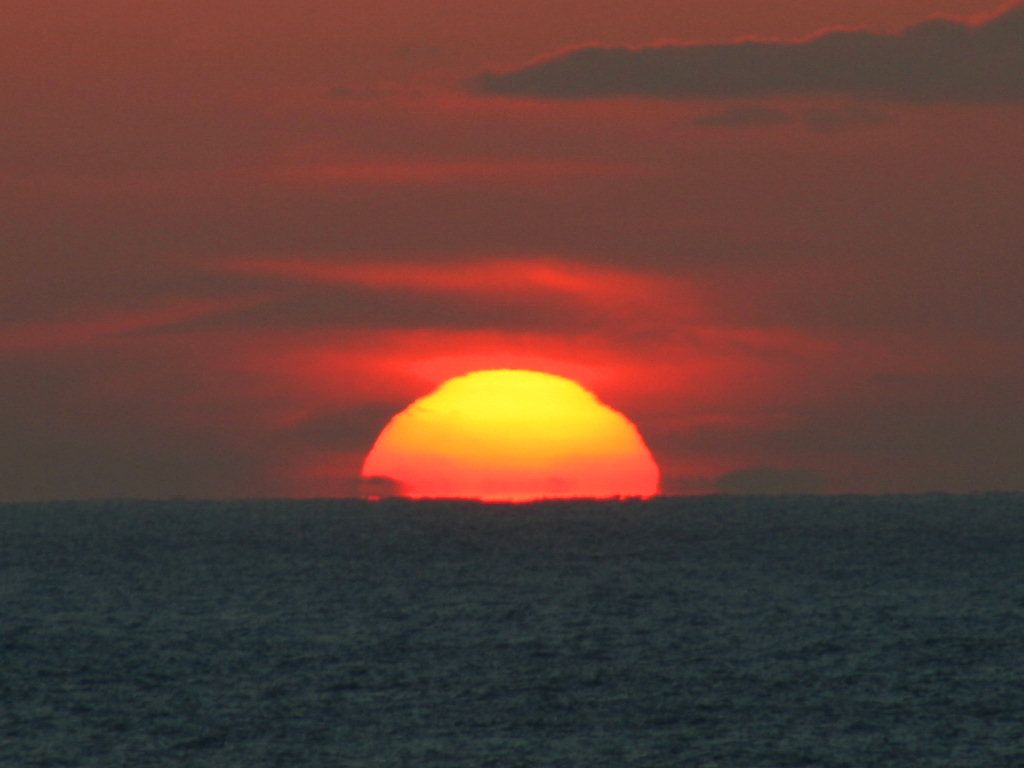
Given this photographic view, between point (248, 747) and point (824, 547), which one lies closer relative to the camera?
point (248, 747)

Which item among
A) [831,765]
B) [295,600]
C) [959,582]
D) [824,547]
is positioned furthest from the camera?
[824,547]

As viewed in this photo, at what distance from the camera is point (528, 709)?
69875 millimetres

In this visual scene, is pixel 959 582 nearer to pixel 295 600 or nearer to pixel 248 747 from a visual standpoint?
pixel 295 600

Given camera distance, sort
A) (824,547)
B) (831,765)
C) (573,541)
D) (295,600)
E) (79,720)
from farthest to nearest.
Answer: (573,541) < (824,547) < (295,600) < (79,720) < (831,765)

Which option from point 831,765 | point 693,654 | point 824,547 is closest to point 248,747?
point 831,765

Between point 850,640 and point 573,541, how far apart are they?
256 ft

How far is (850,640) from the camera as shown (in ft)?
295

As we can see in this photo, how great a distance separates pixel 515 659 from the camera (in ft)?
272

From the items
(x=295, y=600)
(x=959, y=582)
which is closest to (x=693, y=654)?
(x=295, y=600)

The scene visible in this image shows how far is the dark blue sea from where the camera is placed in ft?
206

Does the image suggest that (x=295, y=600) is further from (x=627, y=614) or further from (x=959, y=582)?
(x=959, y=582)

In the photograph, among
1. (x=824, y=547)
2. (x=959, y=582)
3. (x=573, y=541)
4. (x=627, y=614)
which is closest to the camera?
(x=627, y=614)

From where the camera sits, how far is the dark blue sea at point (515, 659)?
206 ft

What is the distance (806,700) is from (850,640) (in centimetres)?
1855
